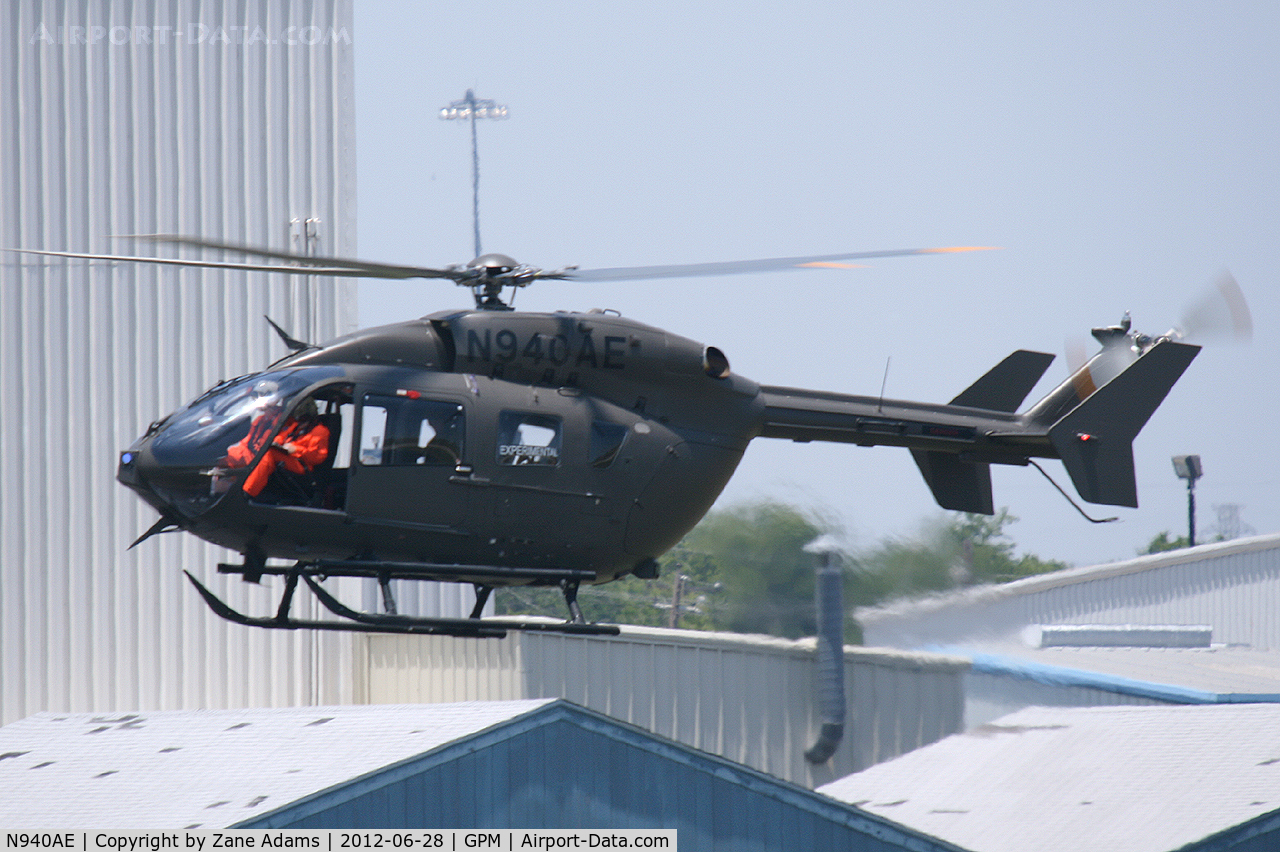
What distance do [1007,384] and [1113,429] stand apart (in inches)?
48.0

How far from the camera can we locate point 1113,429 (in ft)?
50.3

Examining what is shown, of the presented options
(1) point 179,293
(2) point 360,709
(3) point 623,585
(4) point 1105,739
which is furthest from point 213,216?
(3) point 623,585

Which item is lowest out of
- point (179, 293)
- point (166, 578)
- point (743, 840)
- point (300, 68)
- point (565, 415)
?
point (743, 840)

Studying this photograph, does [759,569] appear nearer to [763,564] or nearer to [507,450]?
[763,564]

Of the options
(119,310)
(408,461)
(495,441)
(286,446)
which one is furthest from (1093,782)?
(119,310)

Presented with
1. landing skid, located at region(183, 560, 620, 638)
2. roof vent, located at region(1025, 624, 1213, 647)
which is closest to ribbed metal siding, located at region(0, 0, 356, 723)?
landing skid, located at region(183, 560, 620, 638)

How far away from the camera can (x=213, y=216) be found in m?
24.6

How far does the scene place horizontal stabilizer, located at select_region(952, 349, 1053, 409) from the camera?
15273 mm

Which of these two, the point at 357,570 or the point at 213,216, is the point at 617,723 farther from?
the point at 213,216

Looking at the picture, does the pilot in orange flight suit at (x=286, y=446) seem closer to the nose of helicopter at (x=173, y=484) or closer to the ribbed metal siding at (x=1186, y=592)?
the nose of helicopter at (x=173, y=484)

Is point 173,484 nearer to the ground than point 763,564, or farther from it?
farther from it

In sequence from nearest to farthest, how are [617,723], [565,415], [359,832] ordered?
[565,415] → [359,832] → [617,723]

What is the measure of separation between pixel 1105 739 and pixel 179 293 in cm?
1756

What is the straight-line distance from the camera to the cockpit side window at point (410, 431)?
1148 centimetres
